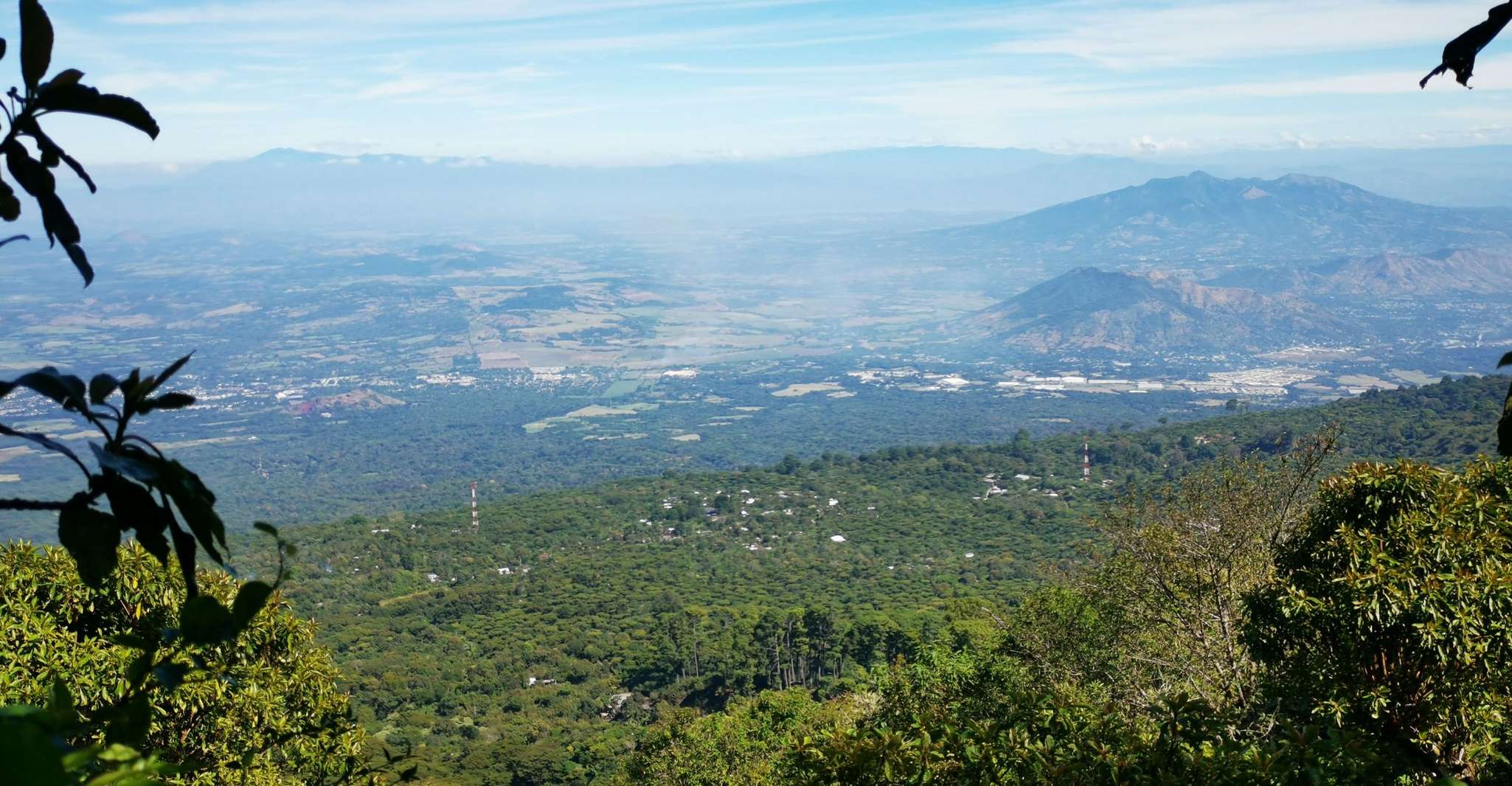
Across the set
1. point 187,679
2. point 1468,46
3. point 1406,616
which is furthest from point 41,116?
point 1406,616

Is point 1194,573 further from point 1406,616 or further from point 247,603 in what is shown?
point 247,603

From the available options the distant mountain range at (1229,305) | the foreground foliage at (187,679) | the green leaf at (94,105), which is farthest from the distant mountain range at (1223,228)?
the green leaf at (94,105)

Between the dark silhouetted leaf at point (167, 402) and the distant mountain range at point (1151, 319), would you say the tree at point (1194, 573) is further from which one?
the distant mountain range at point (1151, 319)

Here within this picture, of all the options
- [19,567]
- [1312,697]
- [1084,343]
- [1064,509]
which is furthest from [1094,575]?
[1084,343]

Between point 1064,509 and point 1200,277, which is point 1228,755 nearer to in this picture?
point 1064,509

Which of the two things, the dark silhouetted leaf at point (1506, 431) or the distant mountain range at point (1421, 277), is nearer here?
the dark silhouetted leaf at point (1506, 431)

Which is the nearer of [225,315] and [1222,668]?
[1222,668]
